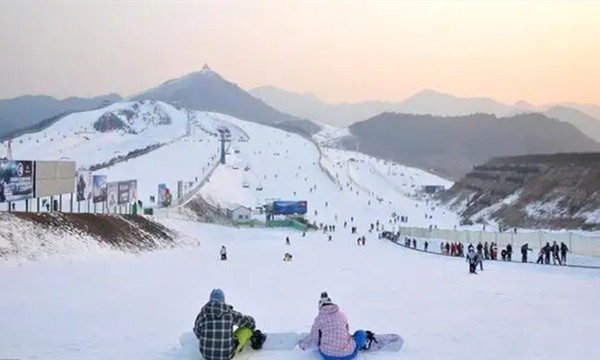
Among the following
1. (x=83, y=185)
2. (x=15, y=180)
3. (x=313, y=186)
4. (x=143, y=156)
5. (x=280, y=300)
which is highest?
(x=143, y=156)

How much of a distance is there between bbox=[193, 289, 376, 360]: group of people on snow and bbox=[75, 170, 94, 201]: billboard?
26.5 metres

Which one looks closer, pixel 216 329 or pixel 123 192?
pixel 216 329

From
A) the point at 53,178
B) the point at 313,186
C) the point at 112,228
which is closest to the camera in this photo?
the point at 53,178

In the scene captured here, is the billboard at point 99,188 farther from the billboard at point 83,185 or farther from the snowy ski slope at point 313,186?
the snowy ski slope at point 313,186

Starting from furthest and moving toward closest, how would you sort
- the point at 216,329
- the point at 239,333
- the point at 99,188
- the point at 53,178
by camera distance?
the point at 99,188
the point at 53,178
the point at 239,333
the point at 216,329

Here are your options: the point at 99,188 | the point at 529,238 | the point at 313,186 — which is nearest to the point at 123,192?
the point at 99,188

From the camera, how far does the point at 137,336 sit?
11.2 m

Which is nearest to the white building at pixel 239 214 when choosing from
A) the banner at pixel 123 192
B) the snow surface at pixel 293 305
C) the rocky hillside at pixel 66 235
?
the banner at pixel 123 192

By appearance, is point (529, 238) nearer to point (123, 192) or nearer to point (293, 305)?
point (123, 192)

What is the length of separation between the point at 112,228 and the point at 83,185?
5.49 metres

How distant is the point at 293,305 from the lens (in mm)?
16047

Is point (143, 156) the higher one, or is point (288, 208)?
point (143, 156)

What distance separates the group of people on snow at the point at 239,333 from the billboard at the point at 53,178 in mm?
21014

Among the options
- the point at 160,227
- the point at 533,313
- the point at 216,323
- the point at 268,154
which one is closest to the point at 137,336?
the point at 216,323
